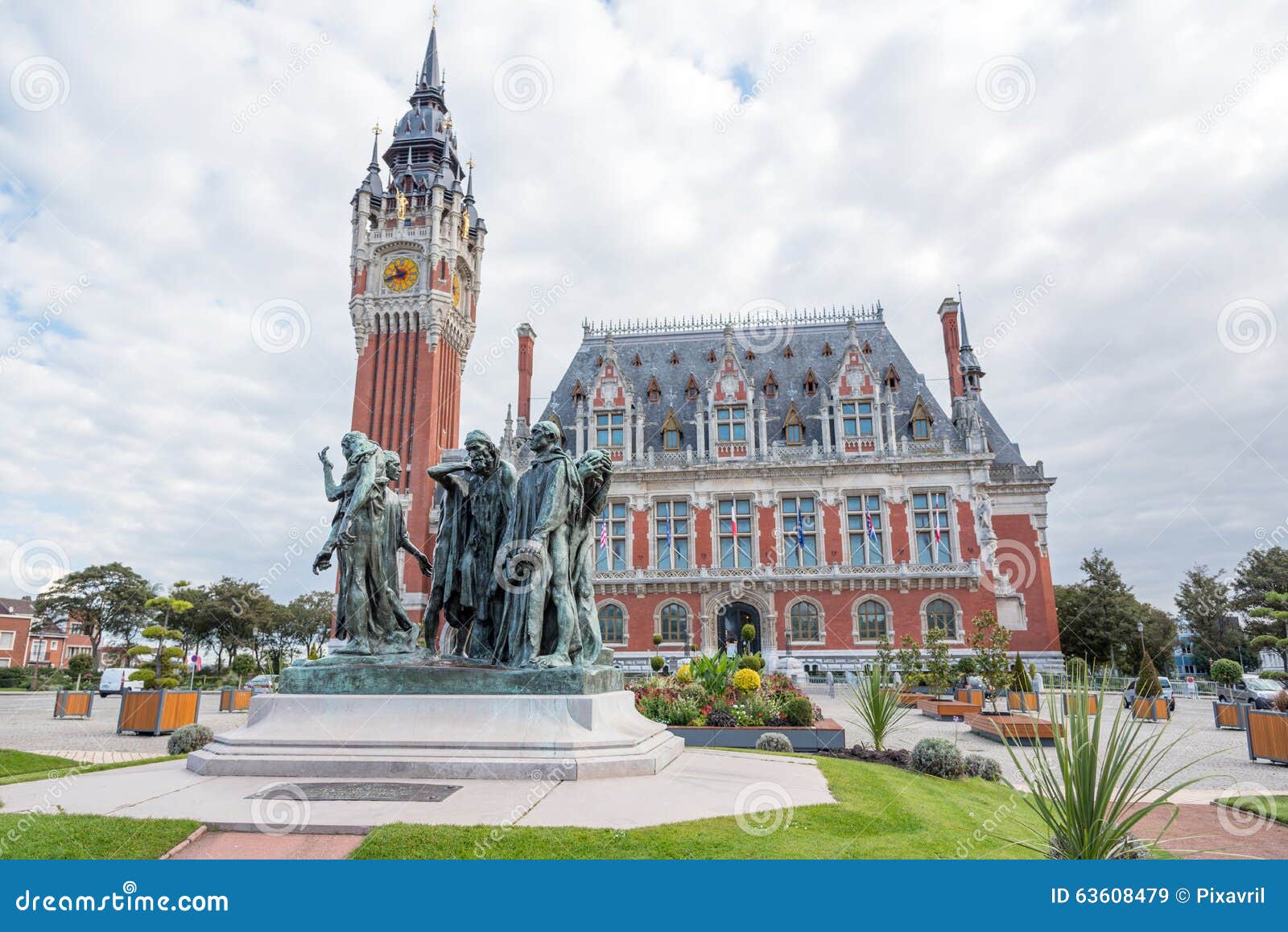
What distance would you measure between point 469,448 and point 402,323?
41.6m

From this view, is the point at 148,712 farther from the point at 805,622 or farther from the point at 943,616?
the point at 943,616

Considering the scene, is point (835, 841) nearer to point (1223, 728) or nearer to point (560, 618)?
point (560, 618)

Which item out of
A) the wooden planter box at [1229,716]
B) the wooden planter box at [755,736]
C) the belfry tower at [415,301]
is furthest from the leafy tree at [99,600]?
the wooden planter box at [1229,716]

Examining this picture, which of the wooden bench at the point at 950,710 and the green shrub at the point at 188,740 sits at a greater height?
the green shrub at the point at 188,740

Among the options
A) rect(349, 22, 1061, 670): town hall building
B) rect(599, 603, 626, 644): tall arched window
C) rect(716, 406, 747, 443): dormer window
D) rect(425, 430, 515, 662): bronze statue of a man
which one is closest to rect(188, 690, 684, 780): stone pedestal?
rect(425, 430, 515, 662): bronze statue of a man

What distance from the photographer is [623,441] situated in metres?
40.8

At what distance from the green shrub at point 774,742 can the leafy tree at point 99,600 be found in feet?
175

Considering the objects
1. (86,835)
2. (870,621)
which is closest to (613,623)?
(870,621)

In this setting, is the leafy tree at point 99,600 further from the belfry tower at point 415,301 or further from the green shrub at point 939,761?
the green shrub at point 939,761

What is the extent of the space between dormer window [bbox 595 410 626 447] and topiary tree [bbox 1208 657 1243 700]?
27.5 meters

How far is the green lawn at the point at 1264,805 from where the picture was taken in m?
8.02

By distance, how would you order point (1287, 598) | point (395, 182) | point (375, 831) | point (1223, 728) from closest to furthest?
point (375, 831) → point (1223, 728) → point (1287, 598) → point (395, 182)

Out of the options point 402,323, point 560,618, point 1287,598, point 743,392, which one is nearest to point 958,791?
point 560,618

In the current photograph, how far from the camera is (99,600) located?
2056 inches
